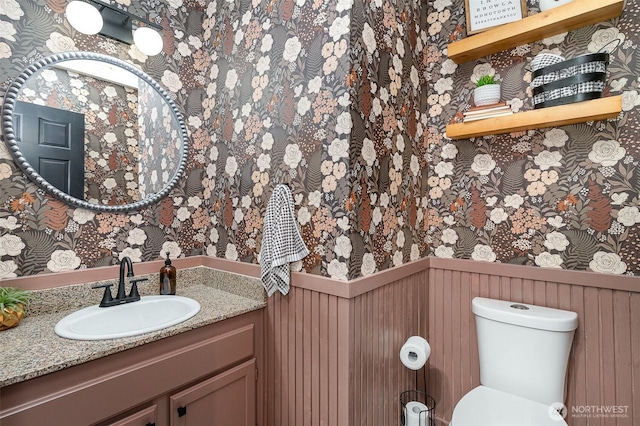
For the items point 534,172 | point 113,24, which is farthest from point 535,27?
point 113,24

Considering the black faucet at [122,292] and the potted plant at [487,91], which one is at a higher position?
the potted plant at [487,91]

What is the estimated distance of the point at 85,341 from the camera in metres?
1.09

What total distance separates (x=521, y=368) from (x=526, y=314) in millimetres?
235

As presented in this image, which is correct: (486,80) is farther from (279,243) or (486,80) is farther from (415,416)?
(415,416)

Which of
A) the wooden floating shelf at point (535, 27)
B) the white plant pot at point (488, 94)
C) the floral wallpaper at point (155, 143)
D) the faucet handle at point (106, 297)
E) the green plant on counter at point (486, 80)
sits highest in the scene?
the wooden floating shelf at point (535, 27)

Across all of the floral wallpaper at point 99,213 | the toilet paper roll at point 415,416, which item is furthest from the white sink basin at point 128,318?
the toilet paper roll at point 415,416

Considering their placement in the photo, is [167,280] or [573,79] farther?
[167,280]

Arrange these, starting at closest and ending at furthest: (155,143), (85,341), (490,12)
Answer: (85,341)
(490,12)
(155,143)

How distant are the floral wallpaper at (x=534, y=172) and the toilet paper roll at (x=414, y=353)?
0.57 meters

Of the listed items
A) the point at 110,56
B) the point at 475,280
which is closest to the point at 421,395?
the point at 475,280

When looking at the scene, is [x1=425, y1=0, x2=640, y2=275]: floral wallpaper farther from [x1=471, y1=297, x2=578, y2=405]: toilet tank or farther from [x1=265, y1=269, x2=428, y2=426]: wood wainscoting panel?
[x1=265, y1=269, x2=428, y2=426]: wood wainscoting panel

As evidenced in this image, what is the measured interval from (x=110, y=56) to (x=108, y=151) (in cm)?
47

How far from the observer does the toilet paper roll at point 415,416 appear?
153 centimetres

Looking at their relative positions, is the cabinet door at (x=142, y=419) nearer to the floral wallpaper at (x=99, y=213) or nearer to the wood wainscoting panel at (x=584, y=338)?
the floral wallpaper at (x=99, y=213)
